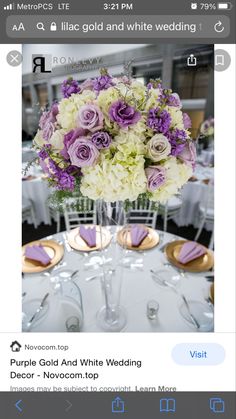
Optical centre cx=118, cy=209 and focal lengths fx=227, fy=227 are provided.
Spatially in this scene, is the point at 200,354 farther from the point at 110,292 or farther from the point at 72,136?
the point at 72,136

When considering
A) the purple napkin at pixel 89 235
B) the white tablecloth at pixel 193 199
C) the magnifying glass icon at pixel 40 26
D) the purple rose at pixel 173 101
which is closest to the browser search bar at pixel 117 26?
the magnifying glass icon at pixel 40 26

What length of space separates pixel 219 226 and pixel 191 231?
232cm

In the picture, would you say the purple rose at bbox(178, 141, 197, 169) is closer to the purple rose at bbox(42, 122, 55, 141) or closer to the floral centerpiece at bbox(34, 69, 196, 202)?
the floral centerpiece at bbox(34, 69, 196, 202)

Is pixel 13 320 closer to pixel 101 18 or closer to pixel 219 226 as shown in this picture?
pixel 219 226

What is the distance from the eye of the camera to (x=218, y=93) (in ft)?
1.79

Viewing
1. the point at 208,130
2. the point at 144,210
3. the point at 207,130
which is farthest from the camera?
the point at 208,130

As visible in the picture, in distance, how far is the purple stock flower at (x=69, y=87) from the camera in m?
0.53

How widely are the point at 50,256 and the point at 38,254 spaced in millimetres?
54

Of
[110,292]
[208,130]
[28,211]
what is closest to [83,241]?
[110,292]

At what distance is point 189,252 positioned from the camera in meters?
1.04

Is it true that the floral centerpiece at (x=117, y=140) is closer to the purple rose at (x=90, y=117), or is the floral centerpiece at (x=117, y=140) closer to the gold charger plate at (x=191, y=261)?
the purple rose at (x=90, y=117)

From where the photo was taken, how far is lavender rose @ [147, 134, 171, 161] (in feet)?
1.53

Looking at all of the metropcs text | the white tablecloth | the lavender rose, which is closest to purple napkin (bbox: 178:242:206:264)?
the metropcs text
